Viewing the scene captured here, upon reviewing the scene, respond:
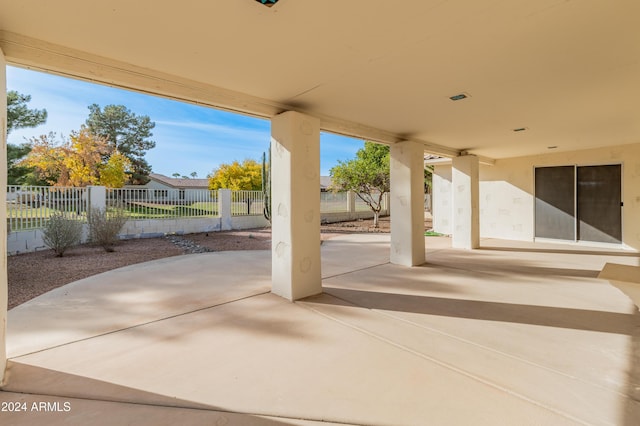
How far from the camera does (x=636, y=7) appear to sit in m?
2.06

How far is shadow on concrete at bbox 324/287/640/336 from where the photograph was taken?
3081 millimetres

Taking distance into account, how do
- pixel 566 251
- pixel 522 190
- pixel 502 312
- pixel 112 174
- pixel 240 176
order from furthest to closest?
pixel 240 176, pixel 112 174, pixel 522 190, pixel 566 251, pixel 502 312

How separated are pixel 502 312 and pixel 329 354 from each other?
2242 millimetres

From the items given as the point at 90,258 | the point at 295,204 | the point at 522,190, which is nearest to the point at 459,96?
the point at 295,204

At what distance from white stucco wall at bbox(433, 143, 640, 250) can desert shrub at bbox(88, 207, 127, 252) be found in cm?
1065

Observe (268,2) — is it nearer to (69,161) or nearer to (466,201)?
(466,201)

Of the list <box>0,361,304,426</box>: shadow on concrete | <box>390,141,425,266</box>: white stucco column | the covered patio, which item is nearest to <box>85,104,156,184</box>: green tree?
the covered patio

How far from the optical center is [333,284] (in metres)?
4.70

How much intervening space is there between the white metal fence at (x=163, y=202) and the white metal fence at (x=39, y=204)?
2.67ft

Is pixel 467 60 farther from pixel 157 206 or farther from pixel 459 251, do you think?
pixel 157 206

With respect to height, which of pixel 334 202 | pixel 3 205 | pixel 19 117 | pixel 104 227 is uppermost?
pixel 19 117

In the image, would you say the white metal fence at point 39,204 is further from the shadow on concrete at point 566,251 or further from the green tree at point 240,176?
the green tree at point 240,176

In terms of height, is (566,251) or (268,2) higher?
(268,2)

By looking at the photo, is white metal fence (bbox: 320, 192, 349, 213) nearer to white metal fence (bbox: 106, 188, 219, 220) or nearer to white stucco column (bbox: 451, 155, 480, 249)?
white metal fence (bbox: 106, 188, 219, 220)
